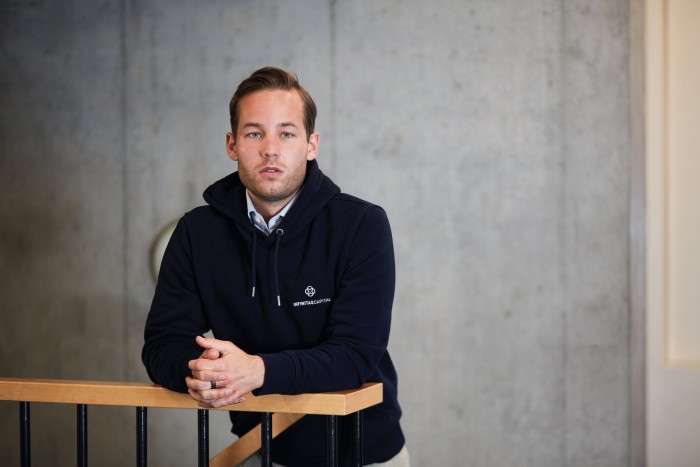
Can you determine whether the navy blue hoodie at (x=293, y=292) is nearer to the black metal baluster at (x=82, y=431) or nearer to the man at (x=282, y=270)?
the man at (x=282, y=270)

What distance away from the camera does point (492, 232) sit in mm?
3910

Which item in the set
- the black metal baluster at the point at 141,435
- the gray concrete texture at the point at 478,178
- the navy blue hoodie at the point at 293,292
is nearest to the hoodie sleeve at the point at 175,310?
the navy blue hoodie at the point at 293,292

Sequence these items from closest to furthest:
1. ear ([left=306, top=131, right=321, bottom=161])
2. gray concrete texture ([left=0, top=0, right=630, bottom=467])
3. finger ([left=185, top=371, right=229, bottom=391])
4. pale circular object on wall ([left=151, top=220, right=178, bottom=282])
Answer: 1. finger ([left=185, top=371, right=229, bottom=391])
2. ear ([left=306, top=131, right=321, bottom=161])
3. gray concrete texture ([left=0, top=0, right=630, bottom=467])
4. pale circular object on wall ([left=151, top=220, right=178, bottom=282])

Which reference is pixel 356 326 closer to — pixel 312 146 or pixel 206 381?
pixel 206 381

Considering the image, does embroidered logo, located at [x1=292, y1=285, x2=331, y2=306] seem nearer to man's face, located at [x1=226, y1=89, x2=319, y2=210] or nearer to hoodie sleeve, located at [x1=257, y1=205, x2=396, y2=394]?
hoodie sleeve, located at [x1=257, y1=205, x2=396, y2=394]

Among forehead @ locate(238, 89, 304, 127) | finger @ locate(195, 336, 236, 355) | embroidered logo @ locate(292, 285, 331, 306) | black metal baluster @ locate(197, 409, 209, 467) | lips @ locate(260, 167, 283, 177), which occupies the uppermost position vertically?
forehead @ locate(238, 89, 304, 127)

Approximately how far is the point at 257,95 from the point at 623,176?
250cm

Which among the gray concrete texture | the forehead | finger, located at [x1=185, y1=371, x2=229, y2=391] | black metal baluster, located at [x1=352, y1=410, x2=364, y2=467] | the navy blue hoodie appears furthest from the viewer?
the gray concrete texture

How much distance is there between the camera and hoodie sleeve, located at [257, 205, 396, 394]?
5.38 ft

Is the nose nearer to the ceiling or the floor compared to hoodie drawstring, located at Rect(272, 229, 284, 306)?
nearer to the ceiling

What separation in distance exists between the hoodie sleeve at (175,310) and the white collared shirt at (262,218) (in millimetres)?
159

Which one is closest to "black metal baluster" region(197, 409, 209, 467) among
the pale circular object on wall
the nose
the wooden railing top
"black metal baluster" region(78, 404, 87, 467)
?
the wooden railing top

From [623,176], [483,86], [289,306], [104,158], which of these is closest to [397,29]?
[483,86]

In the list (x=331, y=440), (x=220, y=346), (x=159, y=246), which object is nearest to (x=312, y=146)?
(x=220, y=346)
